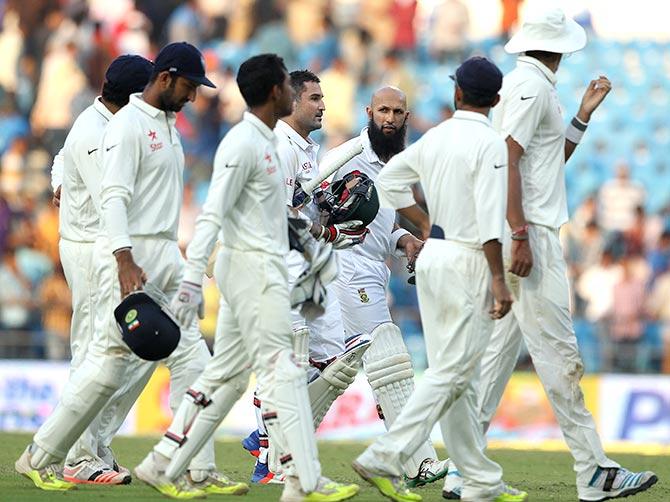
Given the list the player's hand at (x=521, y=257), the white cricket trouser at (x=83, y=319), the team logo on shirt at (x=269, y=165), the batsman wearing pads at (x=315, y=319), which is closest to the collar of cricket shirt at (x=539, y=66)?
the player's hand at (x=521, y=257)

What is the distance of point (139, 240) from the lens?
7.54m

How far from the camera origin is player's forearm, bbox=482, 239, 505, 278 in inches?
270

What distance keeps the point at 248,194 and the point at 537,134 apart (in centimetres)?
173

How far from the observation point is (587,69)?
69.1 feet

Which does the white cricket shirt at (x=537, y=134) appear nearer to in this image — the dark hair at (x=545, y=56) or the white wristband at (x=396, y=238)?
the dark hair at (x=545, y=56)

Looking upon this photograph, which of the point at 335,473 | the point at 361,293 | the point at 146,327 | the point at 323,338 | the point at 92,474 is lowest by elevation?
the point at 335,473

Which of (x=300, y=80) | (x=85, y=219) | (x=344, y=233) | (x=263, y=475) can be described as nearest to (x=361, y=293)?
(x=344, y=233)

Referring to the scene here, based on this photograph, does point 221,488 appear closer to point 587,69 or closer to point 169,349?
point 169,349

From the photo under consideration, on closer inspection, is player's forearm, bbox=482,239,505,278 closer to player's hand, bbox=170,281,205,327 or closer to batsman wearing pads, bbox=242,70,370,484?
player's hand, bbox=170,281,205,327

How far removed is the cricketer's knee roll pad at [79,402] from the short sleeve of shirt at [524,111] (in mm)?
2376

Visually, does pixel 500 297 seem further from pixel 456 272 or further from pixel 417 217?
pixel 417 217

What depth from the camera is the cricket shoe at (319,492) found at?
6785mm

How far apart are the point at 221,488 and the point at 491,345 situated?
1.66m

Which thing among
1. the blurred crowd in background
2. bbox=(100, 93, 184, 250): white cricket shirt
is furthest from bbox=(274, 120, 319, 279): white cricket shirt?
the blurred crowd in background
